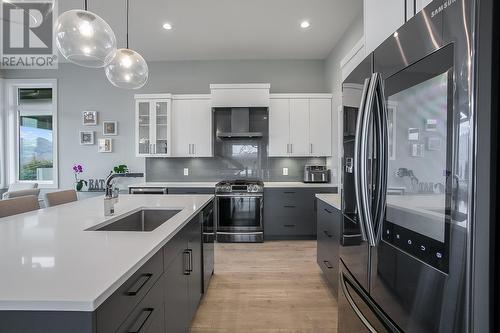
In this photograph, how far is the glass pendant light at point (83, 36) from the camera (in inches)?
65.5

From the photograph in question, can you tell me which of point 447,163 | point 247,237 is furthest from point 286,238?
point 447,163

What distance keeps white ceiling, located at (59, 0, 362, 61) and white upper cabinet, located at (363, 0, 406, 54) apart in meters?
1.62

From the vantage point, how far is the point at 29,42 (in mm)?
3842

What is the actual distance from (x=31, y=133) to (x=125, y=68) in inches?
160

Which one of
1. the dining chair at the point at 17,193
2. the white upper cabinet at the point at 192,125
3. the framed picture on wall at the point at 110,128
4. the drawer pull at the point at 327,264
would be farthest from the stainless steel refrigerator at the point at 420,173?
the framed picture on wall at the point at 110,128

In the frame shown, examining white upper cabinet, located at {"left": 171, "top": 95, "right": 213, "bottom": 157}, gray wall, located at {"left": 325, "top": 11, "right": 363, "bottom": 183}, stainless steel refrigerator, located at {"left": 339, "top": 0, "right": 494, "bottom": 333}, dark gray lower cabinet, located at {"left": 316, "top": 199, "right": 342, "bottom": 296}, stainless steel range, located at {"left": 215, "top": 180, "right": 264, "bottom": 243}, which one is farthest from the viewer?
white upper cabinet, located at {"left": 171, "top": 95, "right": 213, "bottom": 157}

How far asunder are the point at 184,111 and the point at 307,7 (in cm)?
237

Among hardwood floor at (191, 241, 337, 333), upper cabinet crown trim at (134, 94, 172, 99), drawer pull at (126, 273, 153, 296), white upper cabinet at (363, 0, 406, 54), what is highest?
upper cabinet crown trim at (134, 94, 172, 99)

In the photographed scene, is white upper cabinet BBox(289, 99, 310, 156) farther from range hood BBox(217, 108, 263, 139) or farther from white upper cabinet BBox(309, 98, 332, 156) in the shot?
range hood BBox(217, 108, 263, 139)

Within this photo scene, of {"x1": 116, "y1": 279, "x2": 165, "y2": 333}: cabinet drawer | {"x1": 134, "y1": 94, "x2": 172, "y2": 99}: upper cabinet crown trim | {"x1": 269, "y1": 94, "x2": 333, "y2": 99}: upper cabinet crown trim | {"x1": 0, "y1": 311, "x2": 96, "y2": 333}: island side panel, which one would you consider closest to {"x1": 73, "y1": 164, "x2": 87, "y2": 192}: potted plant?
{"x1": 134, "y1": 94, "x2": 172, "y2": 99}: upper cabinet crown trim

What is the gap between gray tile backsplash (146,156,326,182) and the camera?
467cm

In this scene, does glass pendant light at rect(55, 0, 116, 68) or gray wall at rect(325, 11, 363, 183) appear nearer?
glass pendant light at rect(55, 0, 116, 68)

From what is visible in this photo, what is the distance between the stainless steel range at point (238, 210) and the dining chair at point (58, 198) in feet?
6.12

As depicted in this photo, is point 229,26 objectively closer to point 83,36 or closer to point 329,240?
point 83,36
